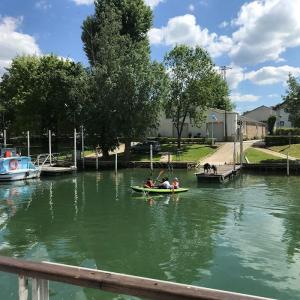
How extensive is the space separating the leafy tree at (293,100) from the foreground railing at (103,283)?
46.4 metres

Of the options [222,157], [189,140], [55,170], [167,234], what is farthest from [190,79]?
[167,234]

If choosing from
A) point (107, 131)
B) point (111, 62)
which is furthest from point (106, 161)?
point (111, 62)

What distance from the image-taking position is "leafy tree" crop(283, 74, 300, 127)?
47.5 metres

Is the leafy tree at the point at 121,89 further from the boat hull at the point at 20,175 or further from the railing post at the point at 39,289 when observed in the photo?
the railing post at the point at 39,289

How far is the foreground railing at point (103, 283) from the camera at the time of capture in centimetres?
345

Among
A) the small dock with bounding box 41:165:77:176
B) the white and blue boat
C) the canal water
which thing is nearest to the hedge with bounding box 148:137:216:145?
the small dock with bounding box 41:165:77:176

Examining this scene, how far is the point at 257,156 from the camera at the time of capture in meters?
57.9

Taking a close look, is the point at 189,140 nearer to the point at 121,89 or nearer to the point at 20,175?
the point at 121,89

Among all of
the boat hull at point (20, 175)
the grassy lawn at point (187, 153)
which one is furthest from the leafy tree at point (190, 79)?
the boat hull at point (20, 175)

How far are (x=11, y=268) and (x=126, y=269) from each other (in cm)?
1221

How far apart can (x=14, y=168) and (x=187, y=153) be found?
2412 centimetres

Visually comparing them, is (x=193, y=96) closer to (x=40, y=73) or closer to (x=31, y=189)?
(x=40, y=73)

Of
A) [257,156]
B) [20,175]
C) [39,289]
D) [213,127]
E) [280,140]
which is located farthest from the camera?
[213,127]

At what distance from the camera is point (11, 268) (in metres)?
4.18
